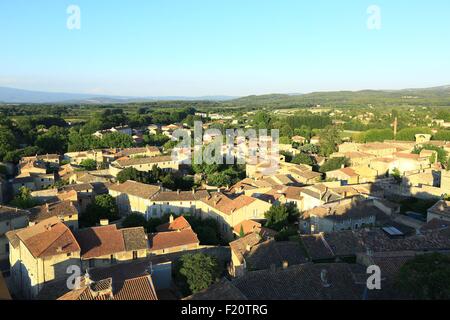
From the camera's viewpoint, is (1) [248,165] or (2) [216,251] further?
(1) [248,165]

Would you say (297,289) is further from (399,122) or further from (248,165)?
(399,122)

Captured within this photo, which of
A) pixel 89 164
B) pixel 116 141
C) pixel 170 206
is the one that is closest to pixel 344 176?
pixel 170 206

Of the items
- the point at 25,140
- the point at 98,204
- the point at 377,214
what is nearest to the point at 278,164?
the point at 377,214

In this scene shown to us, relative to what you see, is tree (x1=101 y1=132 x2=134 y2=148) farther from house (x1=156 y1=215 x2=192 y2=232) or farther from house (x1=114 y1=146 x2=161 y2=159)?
house (x1=156 y1=215 x2=192 y2=232)

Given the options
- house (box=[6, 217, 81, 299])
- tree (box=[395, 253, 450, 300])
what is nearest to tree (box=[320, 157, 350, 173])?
tree (box=[395, 253, 450, 300])

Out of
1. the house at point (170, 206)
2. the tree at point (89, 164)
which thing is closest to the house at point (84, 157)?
the tree at point (89, 164)

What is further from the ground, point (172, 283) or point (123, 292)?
point (123, 292)

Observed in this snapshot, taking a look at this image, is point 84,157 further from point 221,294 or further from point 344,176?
point 221,294
